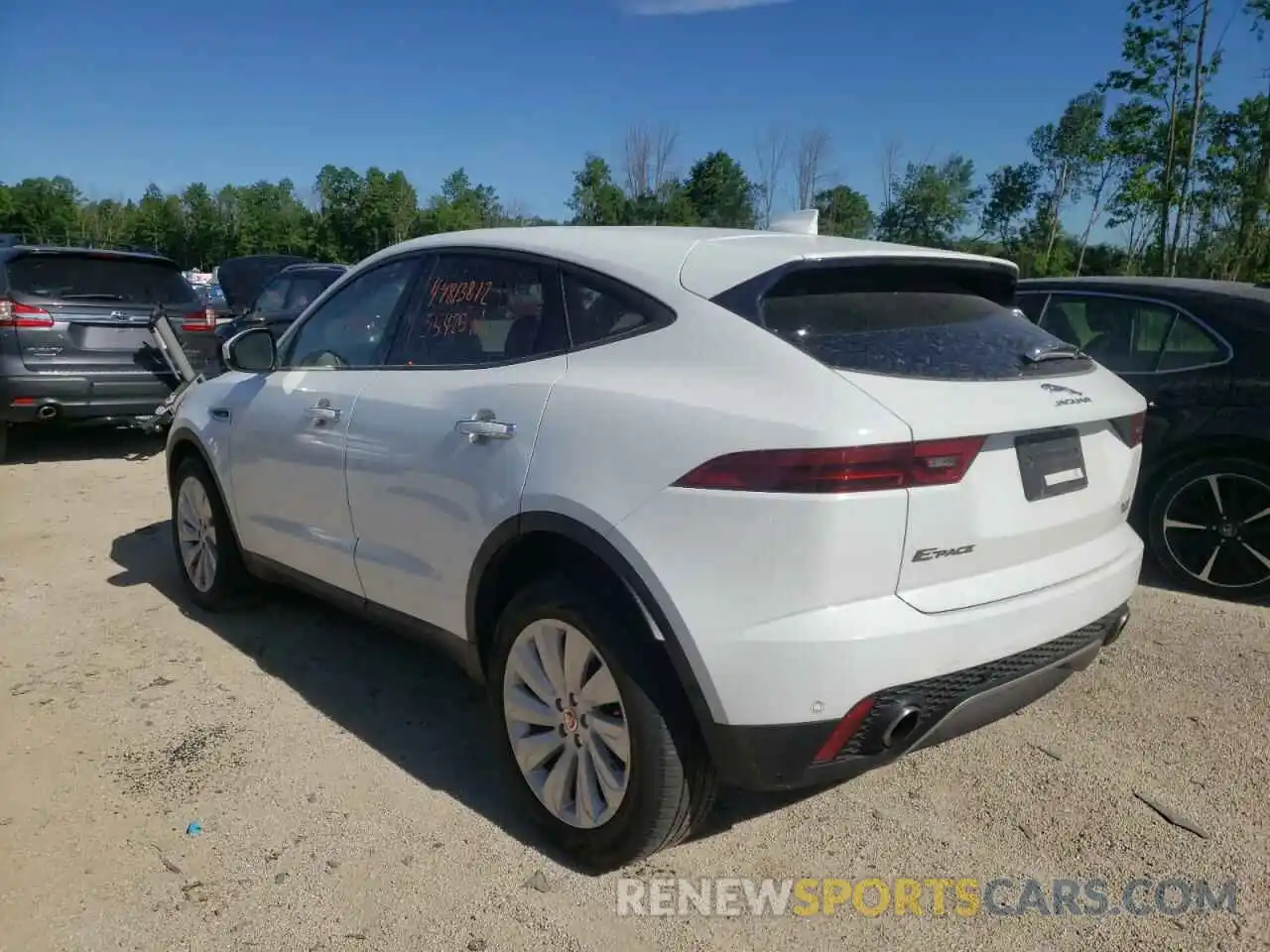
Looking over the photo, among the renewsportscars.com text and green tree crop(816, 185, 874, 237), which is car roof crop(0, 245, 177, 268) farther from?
green tree crop(816, 185, 874, 237)

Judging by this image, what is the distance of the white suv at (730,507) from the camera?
215 centimetres

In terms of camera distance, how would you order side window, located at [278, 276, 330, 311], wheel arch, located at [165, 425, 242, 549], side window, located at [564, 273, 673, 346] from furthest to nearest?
side window, located at [278, 276, 330, 311]
wheel arch, located at [165, 425, 242, 549]
side window, located at [564, 273, 673, 346]

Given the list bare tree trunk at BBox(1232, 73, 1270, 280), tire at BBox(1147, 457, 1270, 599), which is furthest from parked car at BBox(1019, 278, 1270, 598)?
bare tree trunk at BBox(1232, 73, 1270, 280)

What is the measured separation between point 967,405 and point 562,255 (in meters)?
1.30

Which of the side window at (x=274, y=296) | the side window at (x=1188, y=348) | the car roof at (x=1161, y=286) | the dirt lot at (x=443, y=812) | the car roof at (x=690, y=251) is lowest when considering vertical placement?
the dirt lot at (x=443, y=812)

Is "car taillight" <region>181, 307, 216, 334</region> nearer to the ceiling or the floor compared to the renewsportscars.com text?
nearer to the ceiling

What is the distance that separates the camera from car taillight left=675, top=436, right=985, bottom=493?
2.09 meters

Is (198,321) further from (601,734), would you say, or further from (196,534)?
(601,734)

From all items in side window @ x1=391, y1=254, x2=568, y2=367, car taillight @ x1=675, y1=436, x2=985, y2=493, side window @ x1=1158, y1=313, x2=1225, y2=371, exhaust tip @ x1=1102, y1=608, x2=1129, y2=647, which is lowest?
exhaust tip @ x1=1102, y1=608, x2=1129, y2=647

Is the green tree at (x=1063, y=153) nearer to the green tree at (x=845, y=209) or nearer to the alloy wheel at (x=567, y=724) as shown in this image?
the green tree at (x=845, y=209)

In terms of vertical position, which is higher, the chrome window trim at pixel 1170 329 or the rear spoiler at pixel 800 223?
the rear spoiler at pixel 800 223

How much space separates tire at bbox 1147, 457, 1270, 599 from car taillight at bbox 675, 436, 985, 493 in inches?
126

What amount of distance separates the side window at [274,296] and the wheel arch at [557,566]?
11.0 metres

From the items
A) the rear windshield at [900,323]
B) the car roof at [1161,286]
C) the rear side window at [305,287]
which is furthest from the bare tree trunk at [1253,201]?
the rear windshield at [900,323]
